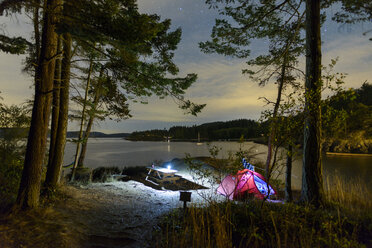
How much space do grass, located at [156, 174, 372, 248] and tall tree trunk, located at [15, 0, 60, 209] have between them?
2.92 meters

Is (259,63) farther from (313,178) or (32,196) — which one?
(32,196)

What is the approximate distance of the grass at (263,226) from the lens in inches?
125

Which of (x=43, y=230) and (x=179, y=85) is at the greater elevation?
(x=179, y=85)

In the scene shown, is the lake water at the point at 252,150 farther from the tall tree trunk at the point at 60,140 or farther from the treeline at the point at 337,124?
the tall tree trunk at the point at 60,140

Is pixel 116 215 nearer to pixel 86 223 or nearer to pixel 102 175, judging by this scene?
pixel 86 223

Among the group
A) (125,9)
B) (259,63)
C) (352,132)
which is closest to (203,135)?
(352,132)

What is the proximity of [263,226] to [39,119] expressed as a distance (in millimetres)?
5098

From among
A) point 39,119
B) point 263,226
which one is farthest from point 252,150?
point 39,119

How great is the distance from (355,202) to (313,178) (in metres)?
2.29

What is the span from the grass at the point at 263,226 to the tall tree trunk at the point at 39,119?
115 inches

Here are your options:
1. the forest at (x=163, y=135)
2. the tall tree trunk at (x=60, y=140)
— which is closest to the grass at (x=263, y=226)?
the forest at (x=163, y=135)

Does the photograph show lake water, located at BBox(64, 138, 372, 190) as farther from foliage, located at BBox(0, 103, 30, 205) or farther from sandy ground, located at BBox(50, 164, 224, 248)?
foliage, located at BBox(0, 103, 30, 205)

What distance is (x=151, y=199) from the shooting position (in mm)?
7055

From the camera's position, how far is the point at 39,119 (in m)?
4.58
